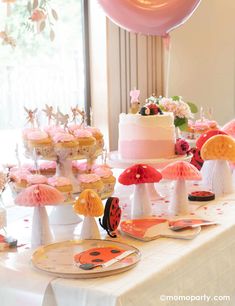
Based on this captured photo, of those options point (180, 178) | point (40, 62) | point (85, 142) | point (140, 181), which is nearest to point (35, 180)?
point (85, 142)

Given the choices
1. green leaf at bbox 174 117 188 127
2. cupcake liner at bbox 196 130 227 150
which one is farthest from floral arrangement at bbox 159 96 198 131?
cupcake liner at bbox 196 130 227 150

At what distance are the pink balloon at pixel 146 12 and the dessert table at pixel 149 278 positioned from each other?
106 centimetres

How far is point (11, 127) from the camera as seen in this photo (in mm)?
3172

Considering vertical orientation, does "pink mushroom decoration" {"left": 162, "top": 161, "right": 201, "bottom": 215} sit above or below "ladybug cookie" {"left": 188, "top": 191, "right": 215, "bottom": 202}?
above

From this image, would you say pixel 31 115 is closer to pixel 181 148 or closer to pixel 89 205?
pixel 89 205

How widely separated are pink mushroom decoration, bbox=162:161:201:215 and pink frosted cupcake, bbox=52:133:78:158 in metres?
0.28

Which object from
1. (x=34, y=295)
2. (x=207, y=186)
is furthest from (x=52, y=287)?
(x=207, y=186)

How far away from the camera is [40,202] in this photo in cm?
120

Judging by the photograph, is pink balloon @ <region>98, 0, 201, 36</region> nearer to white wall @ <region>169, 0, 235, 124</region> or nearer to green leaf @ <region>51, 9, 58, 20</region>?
green leaf @ <region>51, 9, 58, 20</region>

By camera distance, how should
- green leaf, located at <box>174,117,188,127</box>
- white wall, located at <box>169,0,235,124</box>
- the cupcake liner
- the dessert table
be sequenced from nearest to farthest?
the dessert table → the cupcake liner → green leaf, located at <box>174,117,188,127</box> → white wall, located at <box>169,0,235,124</box>

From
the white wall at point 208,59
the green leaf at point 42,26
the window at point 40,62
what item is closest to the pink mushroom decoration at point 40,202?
the window at point 40,62

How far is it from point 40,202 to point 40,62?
2.26 metres

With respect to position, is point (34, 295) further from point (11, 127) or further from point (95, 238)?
point (11, 127)

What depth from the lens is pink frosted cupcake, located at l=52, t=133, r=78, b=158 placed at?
4.50 feet
